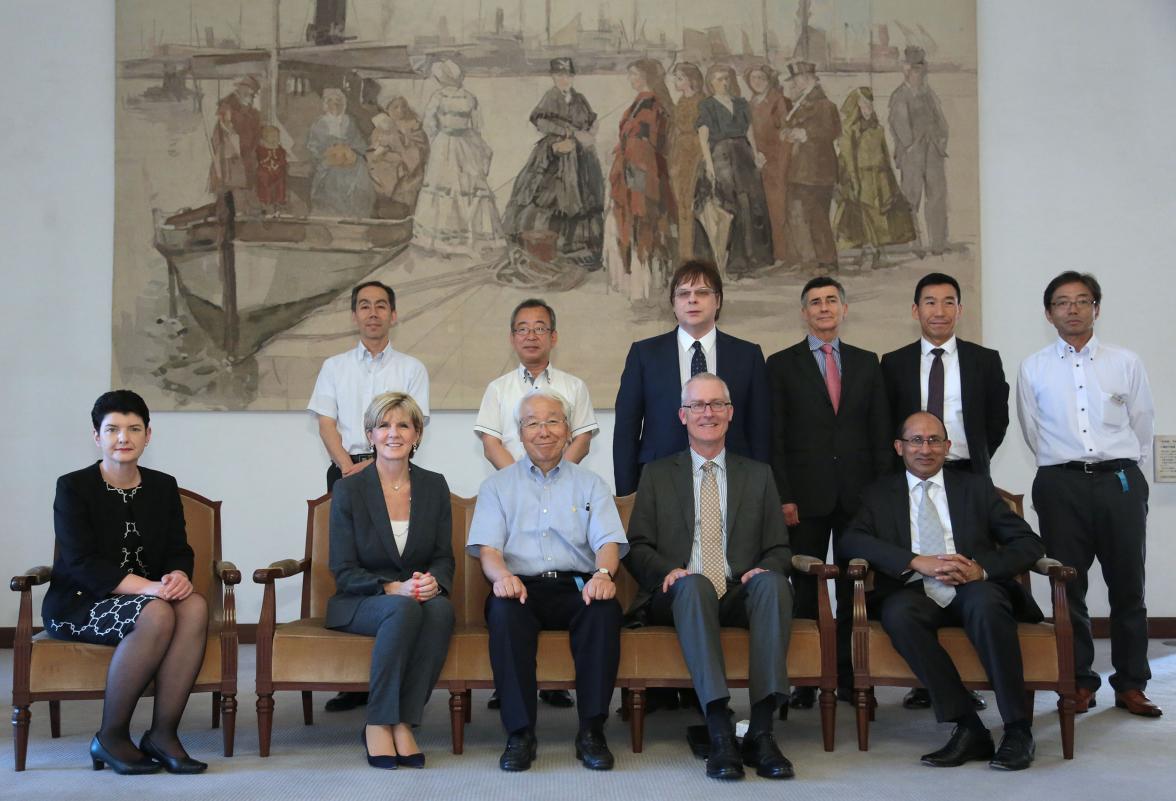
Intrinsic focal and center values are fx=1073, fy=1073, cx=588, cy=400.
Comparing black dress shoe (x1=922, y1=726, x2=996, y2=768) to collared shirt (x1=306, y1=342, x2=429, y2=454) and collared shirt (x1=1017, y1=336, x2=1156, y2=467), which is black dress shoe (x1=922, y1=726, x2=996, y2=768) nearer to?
collared shirt (x1=1017, y1=336, x2=1156, y2=467)

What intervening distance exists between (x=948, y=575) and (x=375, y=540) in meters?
2.11

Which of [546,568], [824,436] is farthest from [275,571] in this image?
[824,436]

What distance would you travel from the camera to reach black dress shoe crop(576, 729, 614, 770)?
361 cm

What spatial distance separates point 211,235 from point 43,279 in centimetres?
107

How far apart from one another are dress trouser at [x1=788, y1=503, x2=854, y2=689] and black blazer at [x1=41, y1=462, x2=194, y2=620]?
2.44m

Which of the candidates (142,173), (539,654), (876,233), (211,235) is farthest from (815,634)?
(142,173)

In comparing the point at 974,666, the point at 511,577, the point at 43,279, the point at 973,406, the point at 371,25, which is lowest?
the point at 974,666

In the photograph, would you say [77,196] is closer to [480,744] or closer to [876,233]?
[480,744]

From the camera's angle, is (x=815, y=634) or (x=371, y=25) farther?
(x=371, y=25)

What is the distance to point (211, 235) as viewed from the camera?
21.1 ft

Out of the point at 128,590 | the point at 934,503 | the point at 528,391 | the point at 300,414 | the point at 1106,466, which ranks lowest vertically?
the point at 128,590

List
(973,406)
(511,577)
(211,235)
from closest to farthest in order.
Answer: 1. (511,577)
2. (973,406)
3. (211,235)

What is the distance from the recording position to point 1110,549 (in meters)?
4.59

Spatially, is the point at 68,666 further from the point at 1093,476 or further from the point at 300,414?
the point at 1093,476
